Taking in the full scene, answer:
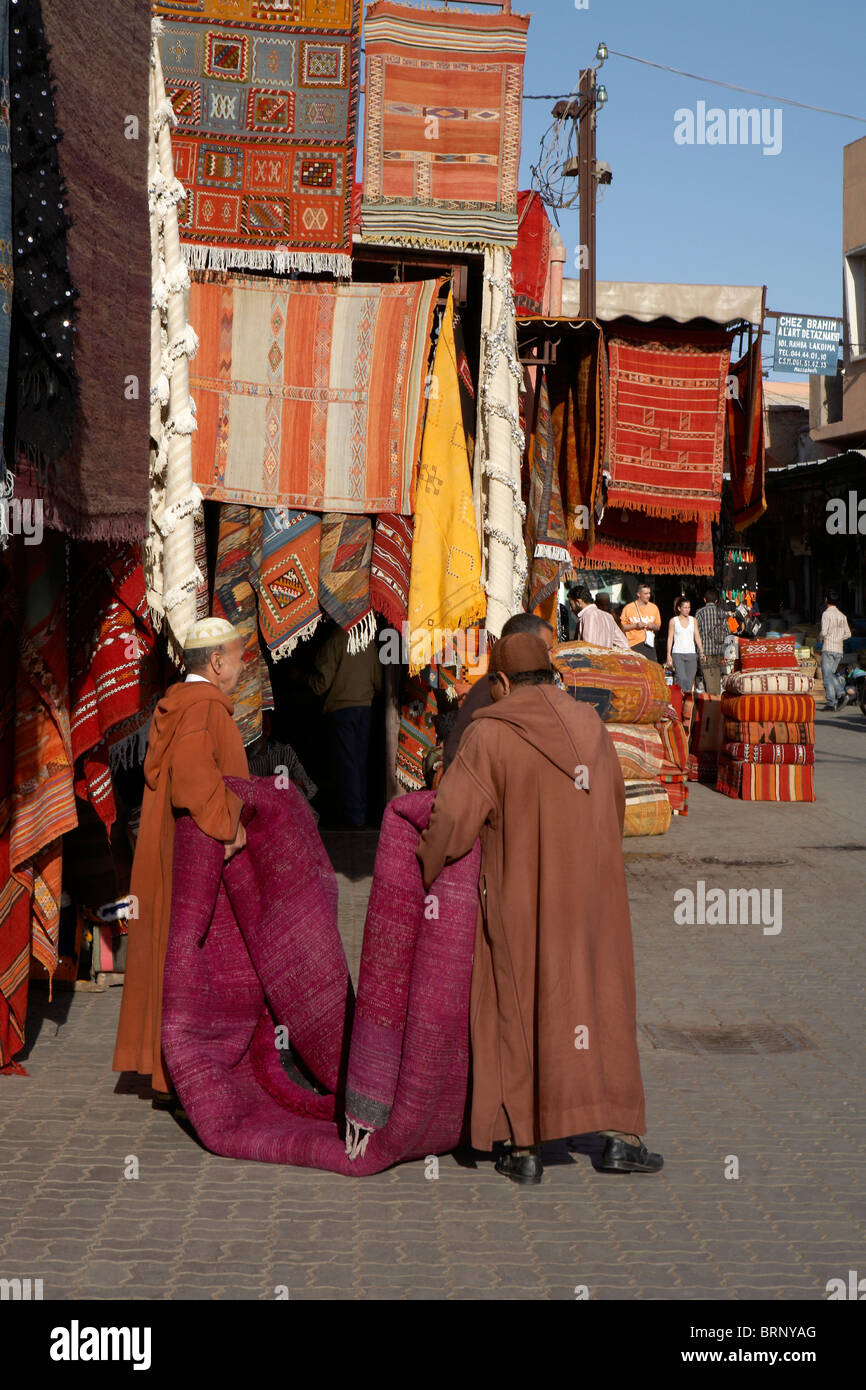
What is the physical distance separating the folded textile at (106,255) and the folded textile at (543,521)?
4.71m

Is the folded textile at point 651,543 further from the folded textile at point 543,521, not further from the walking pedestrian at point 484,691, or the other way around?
the walking pedestrian at point 484,691

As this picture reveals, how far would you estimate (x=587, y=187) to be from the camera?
14117 mm

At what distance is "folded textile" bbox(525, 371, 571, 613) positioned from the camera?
399 inches

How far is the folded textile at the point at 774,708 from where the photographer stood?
1283 cm

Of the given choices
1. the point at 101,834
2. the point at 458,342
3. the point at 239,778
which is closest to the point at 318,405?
the point at 458,342

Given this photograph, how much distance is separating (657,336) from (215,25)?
17.4 ft

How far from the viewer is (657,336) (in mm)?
11797

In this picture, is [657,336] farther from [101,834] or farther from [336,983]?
[336,983]

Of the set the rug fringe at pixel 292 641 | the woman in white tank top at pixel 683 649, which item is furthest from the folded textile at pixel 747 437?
the rug fringe at pixel 292 641

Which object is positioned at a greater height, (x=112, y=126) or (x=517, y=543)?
(x=112, y=126)

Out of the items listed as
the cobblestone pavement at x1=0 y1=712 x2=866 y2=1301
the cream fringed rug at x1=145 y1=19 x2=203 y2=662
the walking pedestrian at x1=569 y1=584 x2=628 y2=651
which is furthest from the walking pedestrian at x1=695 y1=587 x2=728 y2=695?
the cream fringed rug at x1=145 y1=19 x2=203 y2=662

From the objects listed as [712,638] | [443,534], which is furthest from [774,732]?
[443,534]

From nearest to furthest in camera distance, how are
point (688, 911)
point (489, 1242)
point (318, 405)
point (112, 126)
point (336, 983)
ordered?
point (489, 1242), point (336, 983), point (112, 126), point (318, 405), point (688, 911)

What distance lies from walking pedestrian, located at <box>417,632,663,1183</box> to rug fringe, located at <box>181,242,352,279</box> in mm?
3840
